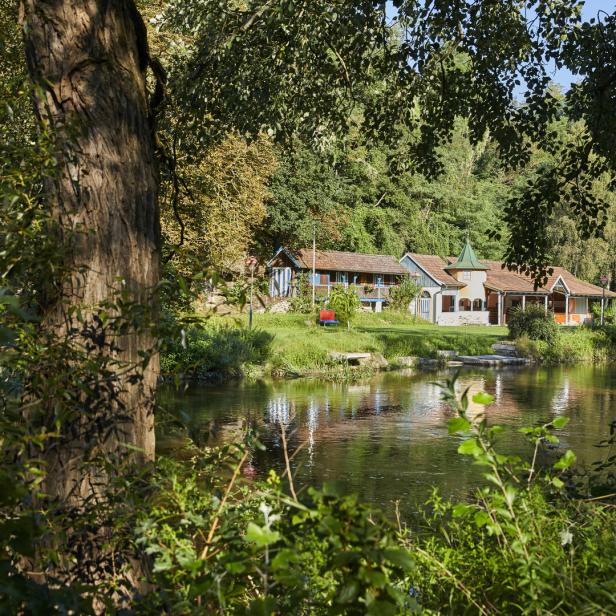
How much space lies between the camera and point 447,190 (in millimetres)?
63875

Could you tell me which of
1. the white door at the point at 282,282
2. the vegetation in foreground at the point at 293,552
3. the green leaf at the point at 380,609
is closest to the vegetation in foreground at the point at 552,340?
the white door at the point at 282,282

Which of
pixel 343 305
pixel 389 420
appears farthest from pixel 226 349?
pixel 343 305

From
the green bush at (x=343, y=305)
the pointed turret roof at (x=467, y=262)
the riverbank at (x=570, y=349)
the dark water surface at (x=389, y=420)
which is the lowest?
the dark water surface at (x=389, y=420)

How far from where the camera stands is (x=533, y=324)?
3412 centimetres

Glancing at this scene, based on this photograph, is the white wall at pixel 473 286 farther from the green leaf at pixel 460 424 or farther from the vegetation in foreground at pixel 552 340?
the green leaf at pixel 460 424

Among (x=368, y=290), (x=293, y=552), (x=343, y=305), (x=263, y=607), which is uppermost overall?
(x=368, y=290)

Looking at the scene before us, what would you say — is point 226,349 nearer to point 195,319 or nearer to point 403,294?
point 195,319

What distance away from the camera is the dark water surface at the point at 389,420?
10469 mm

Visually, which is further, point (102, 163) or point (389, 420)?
point (389, 420)

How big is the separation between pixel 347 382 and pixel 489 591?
20.1 meters

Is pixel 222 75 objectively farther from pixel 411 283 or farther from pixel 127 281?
pixel 411 283

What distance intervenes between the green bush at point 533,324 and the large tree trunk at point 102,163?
31544mm

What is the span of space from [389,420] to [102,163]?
12.8m

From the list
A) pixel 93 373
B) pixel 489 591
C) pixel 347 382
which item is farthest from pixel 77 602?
pixel 347 382
